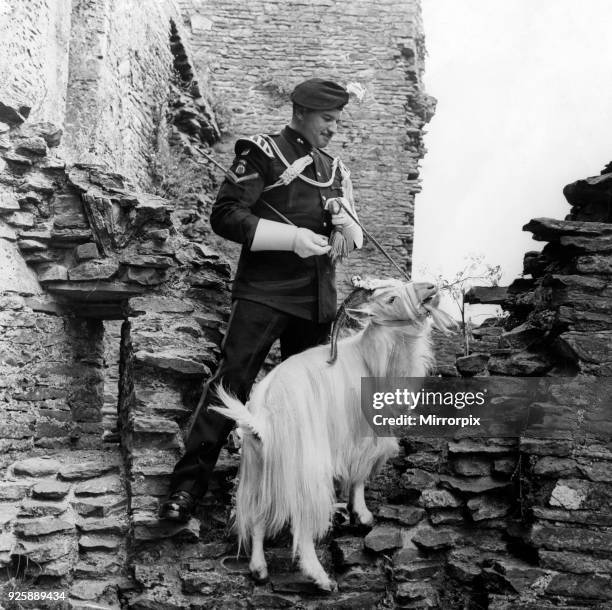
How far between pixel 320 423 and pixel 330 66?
954cm

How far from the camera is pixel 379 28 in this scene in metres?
12.6

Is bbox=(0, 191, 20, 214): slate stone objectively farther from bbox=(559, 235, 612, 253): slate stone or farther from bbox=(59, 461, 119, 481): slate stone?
bbox=(559, 235, 612, 253): slate stone

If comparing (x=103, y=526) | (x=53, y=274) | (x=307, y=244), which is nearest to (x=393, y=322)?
(x=307, y=244)

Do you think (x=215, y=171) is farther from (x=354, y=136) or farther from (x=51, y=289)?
(x=51, y=289)

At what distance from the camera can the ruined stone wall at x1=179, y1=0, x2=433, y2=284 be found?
479 inches

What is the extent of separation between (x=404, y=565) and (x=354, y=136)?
8.89 meters

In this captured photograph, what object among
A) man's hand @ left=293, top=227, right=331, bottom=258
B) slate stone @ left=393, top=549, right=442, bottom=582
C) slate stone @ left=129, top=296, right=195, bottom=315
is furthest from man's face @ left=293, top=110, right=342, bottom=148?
slate stone @ left=393, top=549, right=442, bottom=582

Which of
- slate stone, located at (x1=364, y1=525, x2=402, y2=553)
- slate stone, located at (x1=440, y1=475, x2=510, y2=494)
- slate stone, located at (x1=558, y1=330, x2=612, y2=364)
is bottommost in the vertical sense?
slate stone, located at (x1=364, y1=525, x2=402, y2=553)

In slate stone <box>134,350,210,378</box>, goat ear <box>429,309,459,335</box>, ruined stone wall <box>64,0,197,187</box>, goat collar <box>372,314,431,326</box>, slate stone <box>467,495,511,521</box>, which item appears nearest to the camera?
goat ear <box>429,309,459,335</box>

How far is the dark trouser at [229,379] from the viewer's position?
421 cm

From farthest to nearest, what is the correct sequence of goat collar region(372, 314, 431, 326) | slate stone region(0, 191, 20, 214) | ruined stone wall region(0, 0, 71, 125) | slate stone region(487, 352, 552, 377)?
ruined stone wall region(0, 0, 71, 125), slate stone region(0, 191, 20, 214), slate stone region(487, 352, 552, 377), goat collar region(372, 314, 431, 326)

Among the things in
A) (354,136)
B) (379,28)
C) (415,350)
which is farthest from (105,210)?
(379,28)

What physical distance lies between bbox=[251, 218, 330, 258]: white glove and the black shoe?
1322mm

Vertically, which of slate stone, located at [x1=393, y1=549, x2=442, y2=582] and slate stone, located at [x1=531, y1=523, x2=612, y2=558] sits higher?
slate stone, located at [x1=531, y1=523, x2=612, y2=558]
